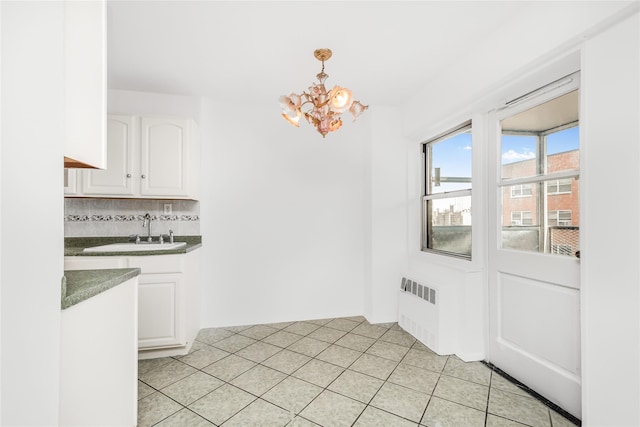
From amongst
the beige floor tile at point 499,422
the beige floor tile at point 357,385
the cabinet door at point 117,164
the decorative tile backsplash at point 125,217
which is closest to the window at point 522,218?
the beige floor tile at point 499,422

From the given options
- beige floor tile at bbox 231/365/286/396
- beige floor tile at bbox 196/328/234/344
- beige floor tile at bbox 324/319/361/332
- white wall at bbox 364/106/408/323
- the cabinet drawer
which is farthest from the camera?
white wall at bbox 364/106/408/323

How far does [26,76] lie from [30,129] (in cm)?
12

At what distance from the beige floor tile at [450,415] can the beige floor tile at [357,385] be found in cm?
35

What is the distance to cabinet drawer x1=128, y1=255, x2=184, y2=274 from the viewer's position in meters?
2.45

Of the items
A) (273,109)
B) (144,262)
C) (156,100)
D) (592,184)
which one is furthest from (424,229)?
(156,100)

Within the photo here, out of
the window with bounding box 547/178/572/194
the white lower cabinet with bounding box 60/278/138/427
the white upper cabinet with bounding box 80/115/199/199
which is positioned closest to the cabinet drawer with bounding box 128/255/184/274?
the white upper cabinet with bounding box 80/115/199/199

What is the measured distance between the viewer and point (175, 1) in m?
1.77

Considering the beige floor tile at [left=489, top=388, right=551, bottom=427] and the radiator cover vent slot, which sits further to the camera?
the radiator cover vent slot

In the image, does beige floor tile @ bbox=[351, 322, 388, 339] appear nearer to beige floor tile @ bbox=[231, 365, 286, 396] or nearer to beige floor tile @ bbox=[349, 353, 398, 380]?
beige floor tile @ bbox=[349, 353, 398, 380]

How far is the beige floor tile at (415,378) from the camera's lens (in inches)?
81.0

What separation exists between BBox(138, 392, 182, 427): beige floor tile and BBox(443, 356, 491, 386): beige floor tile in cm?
186

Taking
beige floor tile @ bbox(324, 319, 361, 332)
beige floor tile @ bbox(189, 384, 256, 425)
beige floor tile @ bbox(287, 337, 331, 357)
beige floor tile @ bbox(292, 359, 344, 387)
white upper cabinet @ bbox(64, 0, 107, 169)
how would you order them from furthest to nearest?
beige floor tile @ bbox(324, 319, 361, 332) < beige floor tile @ bbox(287, 337, 331, 357) < beige floor tile @ bbox(292, 359, 344, 387) < beige floor tile @ bbox(189, 384, 256, 425) < white upper cabinet @ bbox(64, 0, 107, 169)

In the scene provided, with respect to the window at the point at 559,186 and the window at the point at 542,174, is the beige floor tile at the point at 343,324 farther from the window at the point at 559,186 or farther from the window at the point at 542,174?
the window at the point at 559,186

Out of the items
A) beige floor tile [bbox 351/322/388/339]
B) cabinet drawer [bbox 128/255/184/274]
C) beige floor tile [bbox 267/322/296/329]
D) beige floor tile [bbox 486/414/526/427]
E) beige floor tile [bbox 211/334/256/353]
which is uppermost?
cabinet drawer [bbox 128/255/184/274]
